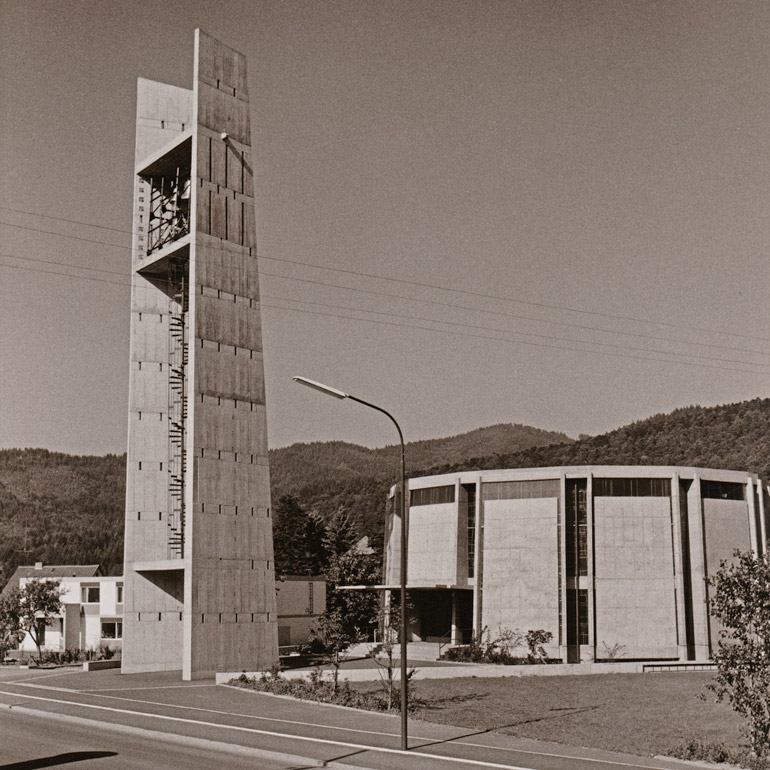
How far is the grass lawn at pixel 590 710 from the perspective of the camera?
2417 cm

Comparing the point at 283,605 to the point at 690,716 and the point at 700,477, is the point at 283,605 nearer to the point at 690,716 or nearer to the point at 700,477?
the point at 700,477

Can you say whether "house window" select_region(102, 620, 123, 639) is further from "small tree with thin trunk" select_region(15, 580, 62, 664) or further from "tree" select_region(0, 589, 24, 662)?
"small tree with thin trunk" select_region(15, 580, 62, 664)

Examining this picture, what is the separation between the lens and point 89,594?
7238 centimetres

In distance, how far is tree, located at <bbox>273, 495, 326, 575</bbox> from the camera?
100250 mm

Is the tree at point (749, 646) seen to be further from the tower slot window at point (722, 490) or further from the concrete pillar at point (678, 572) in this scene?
the tower slot window at point (722, 490)

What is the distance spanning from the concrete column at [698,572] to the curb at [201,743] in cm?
3759

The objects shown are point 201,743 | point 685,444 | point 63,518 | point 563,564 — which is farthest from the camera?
point 63,518

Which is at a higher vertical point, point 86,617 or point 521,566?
point 521,566

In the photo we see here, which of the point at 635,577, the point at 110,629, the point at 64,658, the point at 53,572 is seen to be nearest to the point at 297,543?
the point at 53,572

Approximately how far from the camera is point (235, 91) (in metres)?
47.7

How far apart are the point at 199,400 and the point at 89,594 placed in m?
35.2

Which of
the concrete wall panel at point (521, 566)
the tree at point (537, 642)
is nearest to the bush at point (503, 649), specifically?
the tree at point (537, 642)

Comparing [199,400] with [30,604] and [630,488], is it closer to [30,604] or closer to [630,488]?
[30,604]

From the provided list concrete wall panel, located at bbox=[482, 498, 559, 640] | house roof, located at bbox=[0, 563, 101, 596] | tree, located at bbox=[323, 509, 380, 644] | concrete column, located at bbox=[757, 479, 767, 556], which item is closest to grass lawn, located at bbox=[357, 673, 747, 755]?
concrete wall panel, located at bbox=[482, 498, 559, 640]
